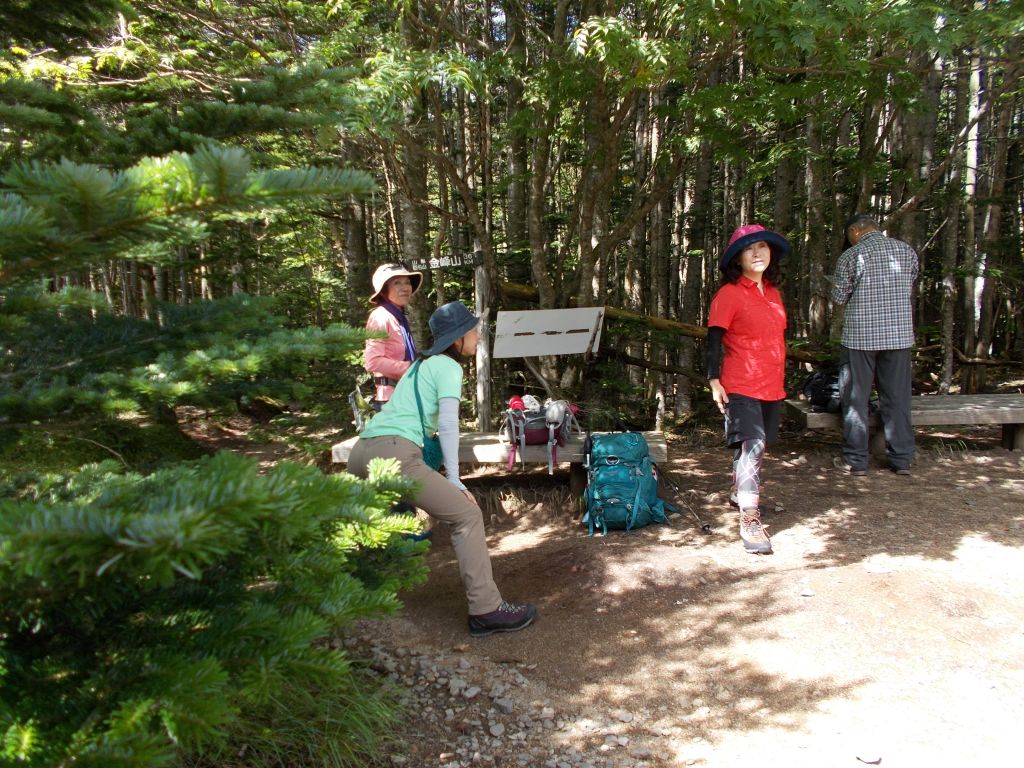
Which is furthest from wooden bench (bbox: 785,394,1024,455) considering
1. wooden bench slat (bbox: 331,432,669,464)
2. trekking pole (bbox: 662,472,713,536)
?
wooden bench slat (bbox: 331,432,669,464)

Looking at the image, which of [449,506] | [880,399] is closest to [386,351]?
[449,506]

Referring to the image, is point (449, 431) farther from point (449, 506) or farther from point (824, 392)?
point (824, 392)

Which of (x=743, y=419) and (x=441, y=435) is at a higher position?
(x=441, y=435)

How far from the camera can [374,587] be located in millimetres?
2342

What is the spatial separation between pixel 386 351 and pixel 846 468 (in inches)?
165

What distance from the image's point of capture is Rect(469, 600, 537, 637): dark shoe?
3.59 metres

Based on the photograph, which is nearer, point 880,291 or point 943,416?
point 880,291

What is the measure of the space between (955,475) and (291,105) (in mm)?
5847

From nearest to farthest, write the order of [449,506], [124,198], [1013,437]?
1. [124,198]
2. [449,506]
3. [1013,437]

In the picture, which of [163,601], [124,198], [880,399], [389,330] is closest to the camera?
[124,198]

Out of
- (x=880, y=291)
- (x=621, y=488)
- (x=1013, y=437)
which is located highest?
(x=880, y=291)

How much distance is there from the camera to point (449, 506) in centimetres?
336

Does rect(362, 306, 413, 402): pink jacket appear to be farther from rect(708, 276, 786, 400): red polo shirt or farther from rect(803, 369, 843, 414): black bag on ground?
rect(803, 369, 843, 414): black bag on ground

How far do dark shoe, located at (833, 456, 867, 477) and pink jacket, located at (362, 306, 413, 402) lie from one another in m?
3.95
